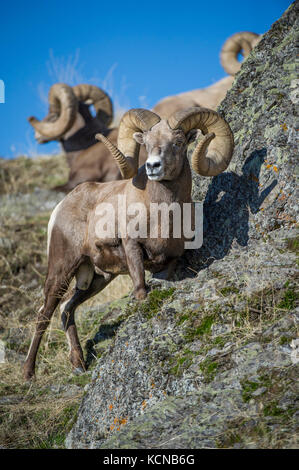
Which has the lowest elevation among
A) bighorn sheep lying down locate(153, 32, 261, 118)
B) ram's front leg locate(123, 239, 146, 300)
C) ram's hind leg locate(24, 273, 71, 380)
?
ram's hind leg locate(24, 273, 71, 380)

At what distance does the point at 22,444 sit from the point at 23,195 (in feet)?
34.3

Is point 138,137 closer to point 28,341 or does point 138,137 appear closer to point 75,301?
point 75,301

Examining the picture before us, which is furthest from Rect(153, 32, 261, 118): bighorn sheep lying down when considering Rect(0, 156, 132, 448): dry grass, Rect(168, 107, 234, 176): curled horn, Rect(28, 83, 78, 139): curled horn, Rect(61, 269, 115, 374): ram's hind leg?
Rect(168, 107, 234, 176): curled horn

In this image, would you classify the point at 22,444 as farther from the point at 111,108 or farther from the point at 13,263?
the point at 111,108

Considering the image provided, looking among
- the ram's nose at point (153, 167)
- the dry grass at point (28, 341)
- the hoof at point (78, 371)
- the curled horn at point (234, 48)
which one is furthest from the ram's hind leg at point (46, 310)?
the curled horn at point (234, 48)

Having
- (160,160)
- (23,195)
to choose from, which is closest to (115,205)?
(160,160)

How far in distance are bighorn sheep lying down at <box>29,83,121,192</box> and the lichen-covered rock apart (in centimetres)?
700

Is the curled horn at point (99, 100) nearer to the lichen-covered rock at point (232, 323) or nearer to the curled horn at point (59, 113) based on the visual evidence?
the curled horn at point (59, 113)

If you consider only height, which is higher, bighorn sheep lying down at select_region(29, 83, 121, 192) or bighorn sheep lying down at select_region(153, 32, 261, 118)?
bighorn sheep lying down at select_region(153, 32, 261, 118)

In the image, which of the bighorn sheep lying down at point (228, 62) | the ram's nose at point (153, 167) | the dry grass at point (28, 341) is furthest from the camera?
the bighorn sheep lying down at point (228, 62)

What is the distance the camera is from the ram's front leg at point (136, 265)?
561cm

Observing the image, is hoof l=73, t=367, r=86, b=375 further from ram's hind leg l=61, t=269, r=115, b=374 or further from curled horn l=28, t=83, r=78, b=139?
curled horn l=28, t=83, r=78, b=139

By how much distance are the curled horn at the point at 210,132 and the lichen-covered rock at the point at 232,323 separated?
29 centimetres

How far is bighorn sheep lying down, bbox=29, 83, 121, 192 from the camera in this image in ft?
44.0
